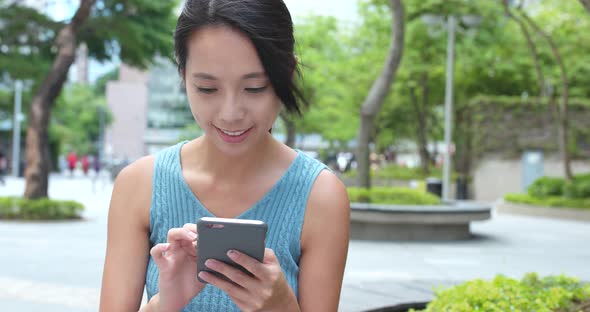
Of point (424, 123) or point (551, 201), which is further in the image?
point (424, 123)

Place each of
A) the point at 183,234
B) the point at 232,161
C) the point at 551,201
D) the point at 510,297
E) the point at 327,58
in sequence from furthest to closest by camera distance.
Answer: the point at 327,58, the point at 551,201, the point at 510,297, the point at 232,161, the point at 183,234

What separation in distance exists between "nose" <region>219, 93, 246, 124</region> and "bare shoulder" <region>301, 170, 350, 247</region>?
13.9 inches

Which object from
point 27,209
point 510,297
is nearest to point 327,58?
point 27,209

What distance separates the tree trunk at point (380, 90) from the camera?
460 inches

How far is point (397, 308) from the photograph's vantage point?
4.52 metres

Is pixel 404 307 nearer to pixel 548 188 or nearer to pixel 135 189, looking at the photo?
pixel 135 189

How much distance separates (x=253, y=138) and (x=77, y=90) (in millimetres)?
60694

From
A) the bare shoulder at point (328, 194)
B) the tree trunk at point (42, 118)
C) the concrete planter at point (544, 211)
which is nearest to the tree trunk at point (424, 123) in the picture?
the concrete planter at point (544, 211)

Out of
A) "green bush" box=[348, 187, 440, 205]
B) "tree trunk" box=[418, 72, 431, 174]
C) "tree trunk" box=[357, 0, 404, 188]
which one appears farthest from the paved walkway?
"tree trunk" box=[418, 72, 431, 174]

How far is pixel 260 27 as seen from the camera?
1670mm

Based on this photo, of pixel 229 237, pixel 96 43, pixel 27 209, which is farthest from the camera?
pixel 96 43

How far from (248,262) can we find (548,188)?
72.8 ft

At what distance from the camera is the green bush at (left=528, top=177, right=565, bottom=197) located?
72.2 ft

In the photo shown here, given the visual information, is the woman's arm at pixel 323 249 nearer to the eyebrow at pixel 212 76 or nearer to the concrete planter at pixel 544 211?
the eyebrow at pixel 212 76
